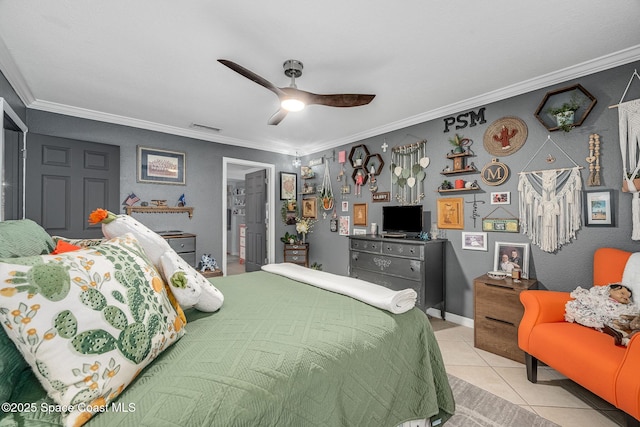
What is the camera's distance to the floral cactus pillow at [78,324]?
2.23 ft

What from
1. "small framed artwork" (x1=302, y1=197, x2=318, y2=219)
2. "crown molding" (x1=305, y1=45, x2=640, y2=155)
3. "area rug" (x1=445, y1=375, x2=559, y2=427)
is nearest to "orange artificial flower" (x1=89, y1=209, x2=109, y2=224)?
"area rug" (x1=445, y1=375, x2=559, y2=427)

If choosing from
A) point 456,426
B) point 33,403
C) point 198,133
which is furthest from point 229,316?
point 198,133

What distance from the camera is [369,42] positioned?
2.06 meters

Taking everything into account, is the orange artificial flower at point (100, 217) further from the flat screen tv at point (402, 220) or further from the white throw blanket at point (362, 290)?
the flat screen tv at point (402, 220)

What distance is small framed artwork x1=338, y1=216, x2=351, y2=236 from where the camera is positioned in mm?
4541

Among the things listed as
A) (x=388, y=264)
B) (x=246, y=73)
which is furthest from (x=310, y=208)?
(x=246, y=73)

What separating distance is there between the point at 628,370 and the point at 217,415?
2009 mm

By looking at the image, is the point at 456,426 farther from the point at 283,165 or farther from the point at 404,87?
the point at 283,165

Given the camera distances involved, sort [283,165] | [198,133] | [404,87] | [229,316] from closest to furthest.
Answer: [229,316]
[404,87]
[198,133]
[283,165]

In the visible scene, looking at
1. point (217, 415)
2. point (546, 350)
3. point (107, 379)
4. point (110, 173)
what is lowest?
point (546, 350)

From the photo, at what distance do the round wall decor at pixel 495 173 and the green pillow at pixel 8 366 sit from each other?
11.6 feet

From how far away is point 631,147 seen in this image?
214cm

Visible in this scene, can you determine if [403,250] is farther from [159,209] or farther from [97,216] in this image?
[159,209]

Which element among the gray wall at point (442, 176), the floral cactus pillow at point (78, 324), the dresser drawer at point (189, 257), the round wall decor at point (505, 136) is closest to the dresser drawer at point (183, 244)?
the dresser drawer at point (189, 257)
